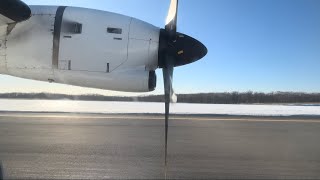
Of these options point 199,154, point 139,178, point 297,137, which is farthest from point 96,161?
point 297,137

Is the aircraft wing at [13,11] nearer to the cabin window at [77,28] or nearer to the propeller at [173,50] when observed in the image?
the cabin window at [77,28]

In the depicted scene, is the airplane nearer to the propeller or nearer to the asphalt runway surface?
the propeller

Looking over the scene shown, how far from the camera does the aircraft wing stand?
216 inches

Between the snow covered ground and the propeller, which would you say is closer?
the propeller

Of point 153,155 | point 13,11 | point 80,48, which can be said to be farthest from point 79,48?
point 153,155

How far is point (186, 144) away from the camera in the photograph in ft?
36.9

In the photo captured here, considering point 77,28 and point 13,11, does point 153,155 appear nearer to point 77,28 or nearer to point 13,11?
point 77,28

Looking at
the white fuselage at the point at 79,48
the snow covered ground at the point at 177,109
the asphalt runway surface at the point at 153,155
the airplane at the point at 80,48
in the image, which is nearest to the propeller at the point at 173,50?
the airplane at the point at 80,48

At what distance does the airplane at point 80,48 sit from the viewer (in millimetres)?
6008

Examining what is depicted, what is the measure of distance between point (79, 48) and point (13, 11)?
1.13 meters

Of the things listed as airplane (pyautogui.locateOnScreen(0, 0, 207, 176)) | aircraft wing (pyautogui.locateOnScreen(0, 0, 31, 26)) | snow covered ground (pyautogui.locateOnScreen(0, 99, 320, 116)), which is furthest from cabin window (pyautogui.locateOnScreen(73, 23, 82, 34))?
snow covered ground (pyautogui.locateOnScreen(0, 99, 320, 116))

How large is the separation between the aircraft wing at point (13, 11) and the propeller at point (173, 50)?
2236 millimetres

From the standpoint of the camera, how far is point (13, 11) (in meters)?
5.61

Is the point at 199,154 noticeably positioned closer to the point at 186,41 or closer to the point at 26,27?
the point at 186,41
